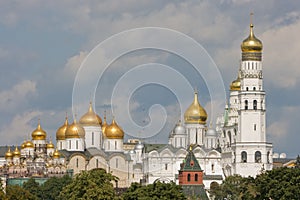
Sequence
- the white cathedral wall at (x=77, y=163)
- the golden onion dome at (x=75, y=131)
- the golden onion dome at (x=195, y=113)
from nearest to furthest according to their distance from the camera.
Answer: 1. the white cathedral wall at (x=77, y=163)
2. the golden onion dome at (x=75, y=131)
3. the golden onion dome at (x=195, y=113)

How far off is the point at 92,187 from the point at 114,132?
216ft

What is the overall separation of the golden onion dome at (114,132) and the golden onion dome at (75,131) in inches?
129

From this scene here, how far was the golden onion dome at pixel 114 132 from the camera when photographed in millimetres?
128625

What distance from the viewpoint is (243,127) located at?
4530 inches

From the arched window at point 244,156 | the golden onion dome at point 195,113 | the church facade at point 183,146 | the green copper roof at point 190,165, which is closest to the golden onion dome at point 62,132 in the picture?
the church facade at point 183,146

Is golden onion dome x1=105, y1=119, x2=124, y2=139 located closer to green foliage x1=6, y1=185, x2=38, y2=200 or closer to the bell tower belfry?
the bell tower belfry

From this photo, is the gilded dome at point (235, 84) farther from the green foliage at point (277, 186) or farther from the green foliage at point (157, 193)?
the green foliage at point (157, 193)

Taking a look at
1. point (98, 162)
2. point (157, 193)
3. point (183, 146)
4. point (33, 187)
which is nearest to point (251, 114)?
point (183, 146)

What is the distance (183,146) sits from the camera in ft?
427

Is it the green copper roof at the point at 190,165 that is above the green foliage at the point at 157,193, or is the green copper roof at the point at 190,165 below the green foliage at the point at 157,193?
above

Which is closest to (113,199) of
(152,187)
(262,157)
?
(152,187)

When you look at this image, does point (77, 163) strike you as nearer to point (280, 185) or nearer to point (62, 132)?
point (62, 132)

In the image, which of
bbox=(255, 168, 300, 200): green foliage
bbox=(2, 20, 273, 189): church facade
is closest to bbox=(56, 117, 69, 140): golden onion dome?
bbox=(2, 20, 273, 189): church facade

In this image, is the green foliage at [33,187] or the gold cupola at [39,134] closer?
the green foliage at [33,187]
